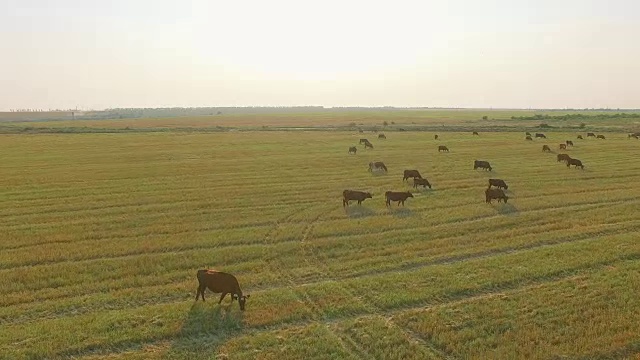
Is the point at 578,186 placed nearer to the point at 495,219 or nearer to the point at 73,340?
the point at 495,219

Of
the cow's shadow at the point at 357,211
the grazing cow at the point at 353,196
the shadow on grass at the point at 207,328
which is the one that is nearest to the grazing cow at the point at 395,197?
the grazing cow at the point at 353,196

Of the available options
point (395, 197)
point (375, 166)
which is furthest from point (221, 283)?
point (375, 166)

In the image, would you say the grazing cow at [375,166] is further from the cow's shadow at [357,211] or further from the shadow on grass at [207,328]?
the shadow on grass at [207,328]

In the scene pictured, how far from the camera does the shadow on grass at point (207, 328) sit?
1189 cm

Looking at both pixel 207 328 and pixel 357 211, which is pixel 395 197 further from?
pixel 207 328

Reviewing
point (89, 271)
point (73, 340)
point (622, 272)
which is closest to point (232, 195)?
point (89, 271)

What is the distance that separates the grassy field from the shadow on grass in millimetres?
50

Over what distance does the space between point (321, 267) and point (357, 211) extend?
876 centimetres

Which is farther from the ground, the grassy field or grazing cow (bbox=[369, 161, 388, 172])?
grazing cow (bbox=[369, 161, 388, 172])

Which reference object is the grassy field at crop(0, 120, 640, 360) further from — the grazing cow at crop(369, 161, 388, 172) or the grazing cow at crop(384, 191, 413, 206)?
the grazing cow at crop(369, 161, 388, 172)

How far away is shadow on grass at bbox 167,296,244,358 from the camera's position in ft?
39.0

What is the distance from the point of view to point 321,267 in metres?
17.6

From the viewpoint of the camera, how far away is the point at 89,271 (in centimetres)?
1731

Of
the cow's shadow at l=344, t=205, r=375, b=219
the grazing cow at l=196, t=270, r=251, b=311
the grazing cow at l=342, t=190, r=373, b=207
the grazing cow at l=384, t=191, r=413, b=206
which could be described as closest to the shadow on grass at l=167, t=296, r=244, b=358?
the grazing cow at l=196, t=270, r=251, b=311
